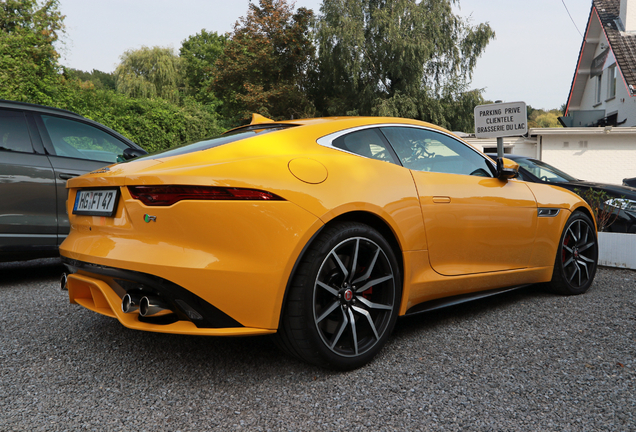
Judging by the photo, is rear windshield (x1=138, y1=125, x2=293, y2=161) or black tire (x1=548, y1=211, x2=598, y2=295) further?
black tire (x1=548, y1=211, x2=598, y2=295)

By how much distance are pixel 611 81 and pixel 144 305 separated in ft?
80.9

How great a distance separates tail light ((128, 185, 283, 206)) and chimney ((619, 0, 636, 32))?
943 inches

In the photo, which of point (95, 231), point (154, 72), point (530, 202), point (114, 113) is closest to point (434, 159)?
point (530, 202)

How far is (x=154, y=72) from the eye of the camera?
114ft

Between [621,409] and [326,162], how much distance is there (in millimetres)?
1753

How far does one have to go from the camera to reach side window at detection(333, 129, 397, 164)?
2.73 m

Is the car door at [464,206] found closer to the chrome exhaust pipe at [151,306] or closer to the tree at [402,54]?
the chrome exhaust pipe at [151,306]

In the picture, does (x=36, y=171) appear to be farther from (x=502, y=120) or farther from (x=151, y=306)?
(x=502, y=120)

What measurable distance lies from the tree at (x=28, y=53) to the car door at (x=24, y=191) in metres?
12.1

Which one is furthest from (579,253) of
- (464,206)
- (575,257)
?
(464,206)

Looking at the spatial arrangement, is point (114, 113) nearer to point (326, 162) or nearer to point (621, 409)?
point (326, 162)

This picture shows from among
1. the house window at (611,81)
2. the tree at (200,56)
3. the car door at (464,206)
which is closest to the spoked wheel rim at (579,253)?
the car door at (464,206)

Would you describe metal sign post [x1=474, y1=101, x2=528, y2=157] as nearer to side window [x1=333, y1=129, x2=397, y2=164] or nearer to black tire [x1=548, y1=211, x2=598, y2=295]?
black tire [x1=548, y1=211, x2=598, y2=295]

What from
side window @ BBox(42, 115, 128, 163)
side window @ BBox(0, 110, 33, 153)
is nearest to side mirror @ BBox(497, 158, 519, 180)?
side window @ BBox(42, 115, 128, 163)
